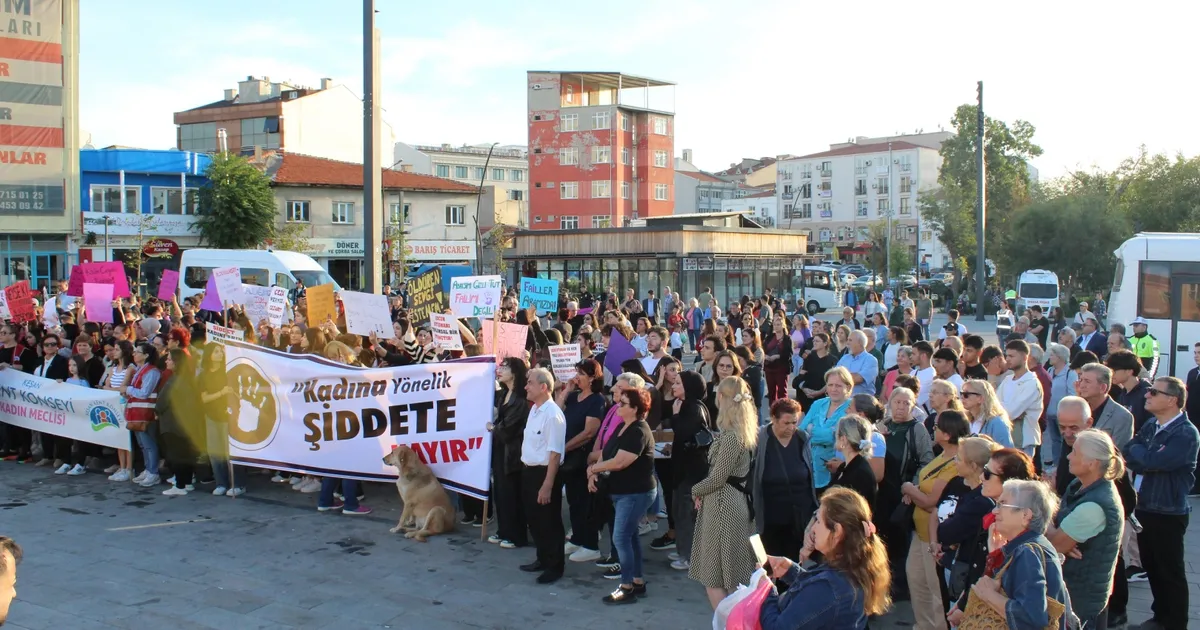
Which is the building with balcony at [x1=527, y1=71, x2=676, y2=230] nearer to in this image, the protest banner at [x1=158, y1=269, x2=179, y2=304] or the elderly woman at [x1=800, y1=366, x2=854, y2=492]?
the protest banner at [x1=158, y1=269, x2=179, y2=304]

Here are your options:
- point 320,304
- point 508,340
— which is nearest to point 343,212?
point 320,304

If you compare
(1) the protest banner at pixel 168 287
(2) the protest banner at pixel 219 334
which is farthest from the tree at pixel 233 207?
(2) the protest banner at pixel 219 334

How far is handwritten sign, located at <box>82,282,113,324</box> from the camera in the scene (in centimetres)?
1579

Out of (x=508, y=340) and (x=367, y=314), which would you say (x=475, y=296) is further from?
(x=508, y=340)

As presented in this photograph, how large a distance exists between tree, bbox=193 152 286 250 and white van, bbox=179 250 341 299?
14.9 m

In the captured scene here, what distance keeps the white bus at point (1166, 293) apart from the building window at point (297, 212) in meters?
41.3

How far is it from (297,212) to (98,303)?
35.5 meters

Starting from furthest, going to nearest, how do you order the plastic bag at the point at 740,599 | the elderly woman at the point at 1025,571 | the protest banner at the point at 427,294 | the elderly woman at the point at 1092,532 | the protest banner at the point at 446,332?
the protest banner at the point at 427,294 < the protest banner at the point at 446,332 < the elderly woman at the point at 1092,532 < the elderly woman at the point at 1025,571 < the plastic bag at the point at 740,599

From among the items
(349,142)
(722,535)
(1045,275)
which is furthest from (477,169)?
(722,535)

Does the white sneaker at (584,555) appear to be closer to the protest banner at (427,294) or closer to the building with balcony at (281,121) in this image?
the protest banner at (427,294)

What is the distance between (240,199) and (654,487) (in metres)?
42.1

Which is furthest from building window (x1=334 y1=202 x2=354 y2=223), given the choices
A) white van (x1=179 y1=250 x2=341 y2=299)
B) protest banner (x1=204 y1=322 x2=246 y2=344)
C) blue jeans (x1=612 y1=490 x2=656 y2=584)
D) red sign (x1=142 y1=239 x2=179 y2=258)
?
blue jeans (x1=612 y1=490 x2=656 y2=584)

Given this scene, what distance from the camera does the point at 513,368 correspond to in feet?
27.3

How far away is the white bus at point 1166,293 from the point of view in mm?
17000
